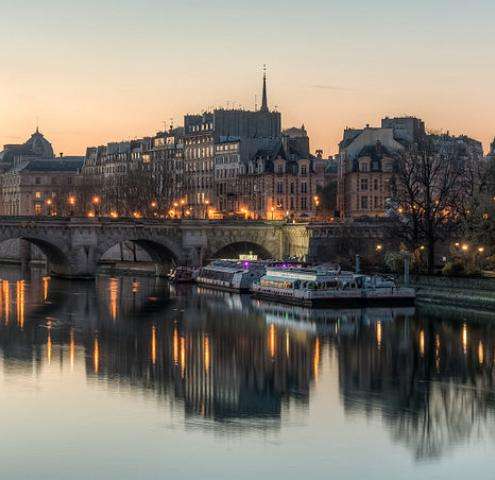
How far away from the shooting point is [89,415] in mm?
45438

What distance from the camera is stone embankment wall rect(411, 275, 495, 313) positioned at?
249ft

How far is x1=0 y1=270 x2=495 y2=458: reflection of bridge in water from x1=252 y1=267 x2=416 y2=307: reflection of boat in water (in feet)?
4.52

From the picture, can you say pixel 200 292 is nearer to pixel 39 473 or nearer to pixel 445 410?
pixel 445 410

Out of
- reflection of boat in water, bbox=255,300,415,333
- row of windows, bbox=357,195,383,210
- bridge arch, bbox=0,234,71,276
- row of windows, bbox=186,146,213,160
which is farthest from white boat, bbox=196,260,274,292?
row of windows, bbox=186,146,213,160

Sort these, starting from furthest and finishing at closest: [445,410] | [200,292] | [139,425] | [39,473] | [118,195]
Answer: [118,195] < [200,292] < [445,410] < [139,425] < [39,473]

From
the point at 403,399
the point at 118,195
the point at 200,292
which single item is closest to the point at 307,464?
the point at 403,399

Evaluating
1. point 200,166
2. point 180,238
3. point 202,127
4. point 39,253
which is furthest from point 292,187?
point 202,127

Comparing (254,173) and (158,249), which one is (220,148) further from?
(158,249)

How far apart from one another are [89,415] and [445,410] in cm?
1232

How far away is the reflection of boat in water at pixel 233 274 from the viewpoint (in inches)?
3787

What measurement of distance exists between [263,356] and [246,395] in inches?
406

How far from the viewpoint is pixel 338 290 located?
269ft

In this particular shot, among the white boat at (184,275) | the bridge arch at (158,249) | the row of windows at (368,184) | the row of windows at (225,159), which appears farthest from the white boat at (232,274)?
the row of windows at (225,159)

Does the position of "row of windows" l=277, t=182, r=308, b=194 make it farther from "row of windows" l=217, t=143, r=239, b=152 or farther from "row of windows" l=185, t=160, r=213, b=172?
"row of windows" l=185, t=160, r=213, b=172
